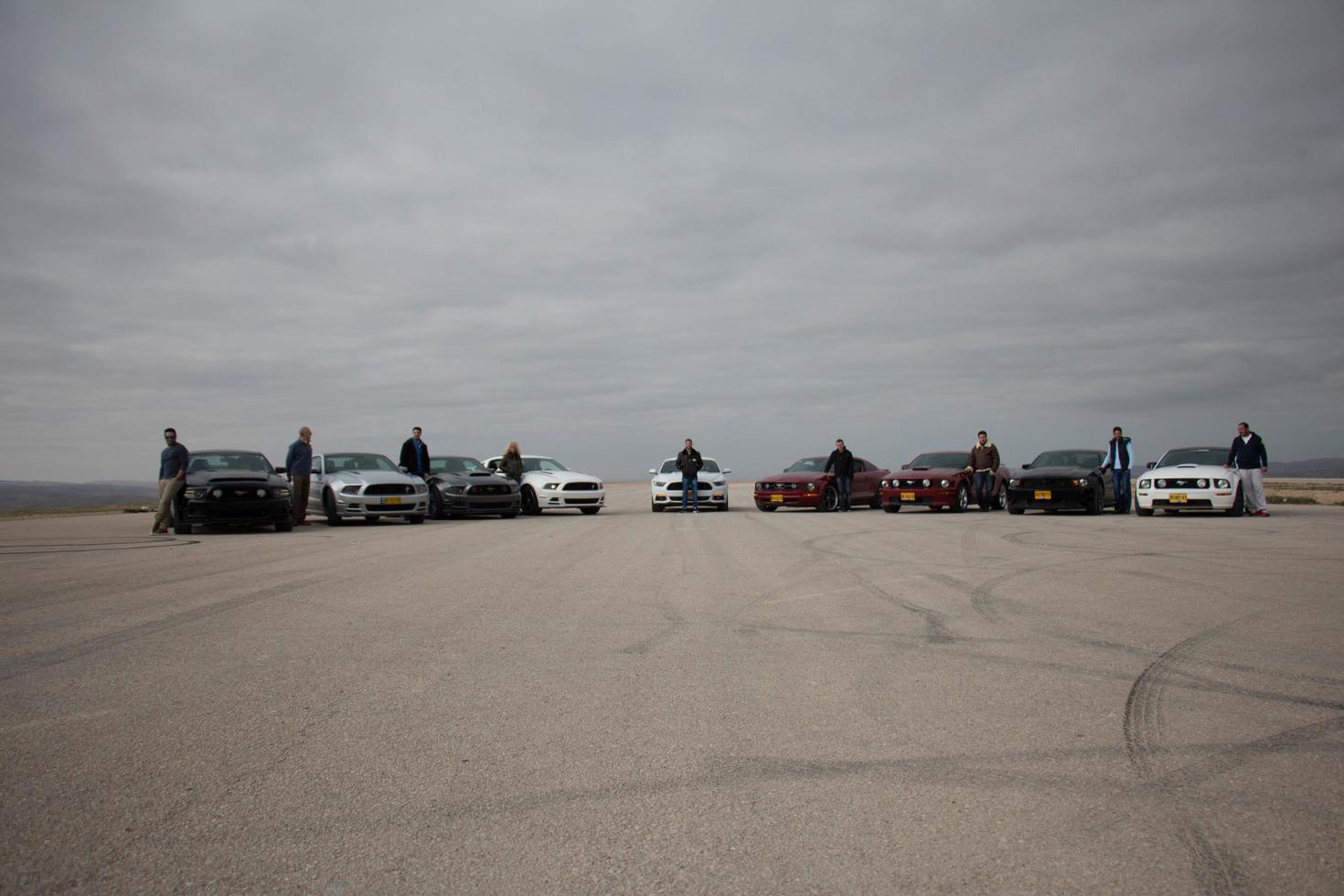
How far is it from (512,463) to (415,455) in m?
2.31

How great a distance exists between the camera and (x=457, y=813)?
3.07 metres

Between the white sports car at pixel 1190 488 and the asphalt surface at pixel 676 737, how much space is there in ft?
34.8

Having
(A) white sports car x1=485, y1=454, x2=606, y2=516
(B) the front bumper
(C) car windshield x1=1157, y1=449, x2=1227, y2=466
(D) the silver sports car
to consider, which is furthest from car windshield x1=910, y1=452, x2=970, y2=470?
(B) the front bumper

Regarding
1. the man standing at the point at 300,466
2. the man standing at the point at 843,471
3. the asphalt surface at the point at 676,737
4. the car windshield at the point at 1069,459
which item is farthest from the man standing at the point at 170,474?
the car windshield at the point at 1069,459

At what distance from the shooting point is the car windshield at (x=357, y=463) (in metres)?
18.9

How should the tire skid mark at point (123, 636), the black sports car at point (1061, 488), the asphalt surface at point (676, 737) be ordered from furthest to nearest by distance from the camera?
the black sports car at point (1061, 488)
the tire skid mark at point (123, 636)
the asphalt surface at point (676, 737)

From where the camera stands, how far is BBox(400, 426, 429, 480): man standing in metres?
19.5

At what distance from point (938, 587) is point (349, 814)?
6108 mm

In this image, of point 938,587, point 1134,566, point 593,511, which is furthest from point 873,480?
point 938,587

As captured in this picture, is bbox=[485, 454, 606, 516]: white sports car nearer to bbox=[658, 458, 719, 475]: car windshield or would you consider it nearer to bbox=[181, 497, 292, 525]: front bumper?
bbox=[658, 458, 719, 475]: car windshield

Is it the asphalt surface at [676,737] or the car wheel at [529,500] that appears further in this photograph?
the car wheel at [529,500]

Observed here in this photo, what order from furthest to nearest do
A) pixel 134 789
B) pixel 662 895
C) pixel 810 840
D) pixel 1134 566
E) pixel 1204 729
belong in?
pixel 1134 566 < pixel 1204 729 < pixel 134 789 < pixel 810 840 < pixel 662 895

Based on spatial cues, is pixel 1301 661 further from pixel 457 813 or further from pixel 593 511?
pixel 593 511

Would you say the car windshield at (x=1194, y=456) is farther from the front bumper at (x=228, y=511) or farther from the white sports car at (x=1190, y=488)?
the front bumper at (x=228, y=511)
